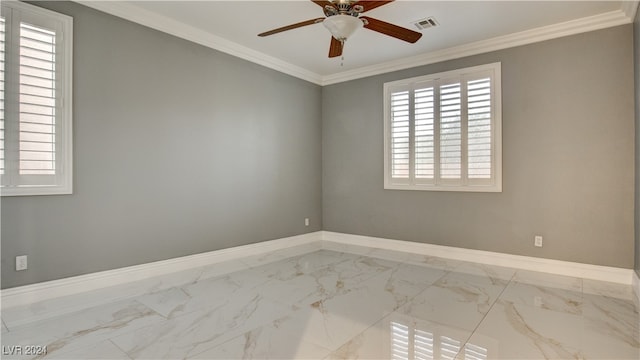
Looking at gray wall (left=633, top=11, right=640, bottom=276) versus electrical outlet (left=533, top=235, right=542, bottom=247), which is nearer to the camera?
gray wall (left=633, top=11, right=640, bottom=276)

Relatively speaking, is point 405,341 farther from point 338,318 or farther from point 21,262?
point 21,262

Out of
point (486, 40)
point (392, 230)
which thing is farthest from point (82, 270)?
point (486, 40)

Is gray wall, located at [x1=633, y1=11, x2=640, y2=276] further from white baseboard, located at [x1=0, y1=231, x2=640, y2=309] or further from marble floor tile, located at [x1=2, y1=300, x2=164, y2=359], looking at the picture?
marble floor tile, located at [x1=2, y1=300, x2=164, y2=359]

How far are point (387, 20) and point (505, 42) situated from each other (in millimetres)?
1558

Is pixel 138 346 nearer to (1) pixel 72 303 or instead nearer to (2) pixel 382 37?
(1) pixel 72 303

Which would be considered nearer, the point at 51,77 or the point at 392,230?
the point at 51,77

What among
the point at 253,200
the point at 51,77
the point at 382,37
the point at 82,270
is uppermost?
the point at 382,37

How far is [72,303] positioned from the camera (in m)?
2.89

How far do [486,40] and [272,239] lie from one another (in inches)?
150

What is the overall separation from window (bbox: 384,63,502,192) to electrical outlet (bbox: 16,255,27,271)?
417cm

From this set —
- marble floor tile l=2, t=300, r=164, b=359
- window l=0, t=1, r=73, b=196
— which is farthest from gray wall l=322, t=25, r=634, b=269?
window l=0, t=1, r=73, b=196

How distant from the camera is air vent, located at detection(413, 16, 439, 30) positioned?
361 cm

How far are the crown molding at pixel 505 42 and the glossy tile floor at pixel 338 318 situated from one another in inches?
105

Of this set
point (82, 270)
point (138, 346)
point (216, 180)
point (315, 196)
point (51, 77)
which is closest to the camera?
point (138, 346)
